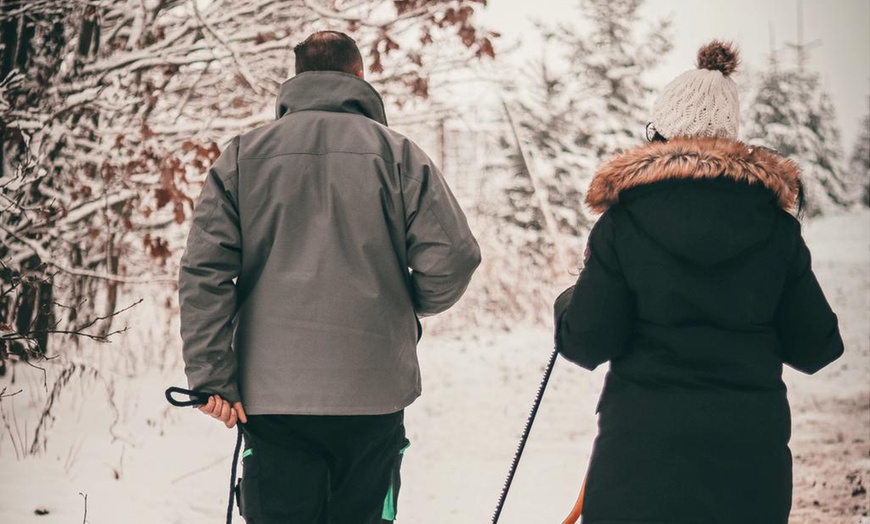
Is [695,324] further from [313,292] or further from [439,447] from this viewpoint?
[439,447]

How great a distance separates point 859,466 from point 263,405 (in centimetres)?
422

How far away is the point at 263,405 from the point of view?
2396 mm

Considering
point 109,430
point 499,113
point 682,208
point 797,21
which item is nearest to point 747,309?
point 682,208

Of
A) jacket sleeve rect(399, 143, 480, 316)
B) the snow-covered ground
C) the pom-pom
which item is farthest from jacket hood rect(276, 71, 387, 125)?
the snow-covered ground

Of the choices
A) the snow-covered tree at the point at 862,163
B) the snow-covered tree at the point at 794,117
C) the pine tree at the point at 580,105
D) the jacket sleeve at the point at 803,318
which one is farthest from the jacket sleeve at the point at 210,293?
the snow-covered tree at the point at 862,163

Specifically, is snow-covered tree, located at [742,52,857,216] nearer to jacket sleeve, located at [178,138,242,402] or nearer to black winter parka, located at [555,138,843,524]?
black winter parka, located at [555,138,843,524]

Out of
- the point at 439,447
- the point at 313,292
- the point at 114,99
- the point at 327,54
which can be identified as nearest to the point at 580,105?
the point at 439,447

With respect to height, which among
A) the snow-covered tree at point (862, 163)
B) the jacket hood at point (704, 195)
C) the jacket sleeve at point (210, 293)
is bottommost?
the snow-covered tree at point (862, 163)

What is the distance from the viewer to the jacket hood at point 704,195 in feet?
6.55

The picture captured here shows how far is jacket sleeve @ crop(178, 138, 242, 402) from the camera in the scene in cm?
237

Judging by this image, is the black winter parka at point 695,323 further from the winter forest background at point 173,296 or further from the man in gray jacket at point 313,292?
the man in gray jacket at point 313,292

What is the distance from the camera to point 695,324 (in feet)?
6.61

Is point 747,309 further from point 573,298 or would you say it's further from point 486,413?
point 486,413

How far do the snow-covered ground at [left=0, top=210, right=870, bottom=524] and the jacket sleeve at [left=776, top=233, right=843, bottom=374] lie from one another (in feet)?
8.03
